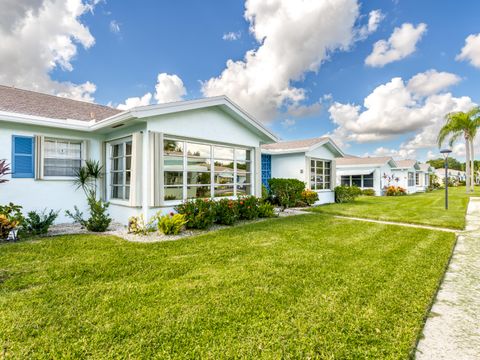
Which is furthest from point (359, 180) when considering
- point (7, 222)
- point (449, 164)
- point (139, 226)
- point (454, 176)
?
point (449, 164)

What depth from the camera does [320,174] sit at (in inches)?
763

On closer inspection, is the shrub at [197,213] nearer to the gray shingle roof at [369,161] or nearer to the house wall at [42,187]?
the house wall at [42,187]

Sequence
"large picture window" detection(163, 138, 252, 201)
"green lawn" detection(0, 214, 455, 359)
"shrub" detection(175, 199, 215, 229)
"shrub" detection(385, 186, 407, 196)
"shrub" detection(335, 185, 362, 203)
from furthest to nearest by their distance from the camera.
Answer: "shrub" detection(385, 186, 407, 196)
"shrub" detection(335, 185, 362, 203)
"large picture window" detection(163, 138, 252, 201)
"shrub" detection(175, 199, 215, 229)
"green lawn" detection(0, 214, 455, 359)

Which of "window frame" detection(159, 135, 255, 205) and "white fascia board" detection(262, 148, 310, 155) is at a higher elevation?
"white fascia board" detection(262, 148, 310, 155)

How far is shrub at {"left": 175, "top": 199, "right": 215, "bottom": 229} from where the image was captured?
911cm

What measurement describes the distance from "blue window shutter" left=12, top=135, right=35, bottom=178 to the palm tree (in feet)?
128

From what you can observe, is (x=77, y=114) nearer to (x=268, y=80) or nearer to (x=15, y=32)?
(x=15, y=32)

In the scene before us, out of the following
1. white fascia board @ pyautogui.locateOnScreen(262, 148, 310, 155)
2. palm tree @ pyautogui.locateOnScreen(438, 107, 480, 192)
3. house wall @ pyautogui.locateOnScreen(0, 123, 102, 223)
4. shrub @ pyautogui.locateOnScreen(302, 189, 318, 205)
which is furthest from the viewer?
palm tree @ pyautogui.locateOnScreen(438, 107, 480, 192)

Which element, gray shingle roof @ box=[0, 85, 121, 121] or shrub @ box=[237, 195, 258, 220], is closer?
gray shingle roof @ box=[0, 85, 121, 121]

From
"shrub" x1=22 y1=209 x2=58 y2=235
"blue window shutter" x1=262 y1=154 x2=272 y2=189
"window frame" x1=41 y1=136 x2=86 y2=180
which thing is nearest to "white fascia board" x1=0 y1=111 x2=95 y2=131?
"window frame" x1=41 y1=136 x2=86 y2=180

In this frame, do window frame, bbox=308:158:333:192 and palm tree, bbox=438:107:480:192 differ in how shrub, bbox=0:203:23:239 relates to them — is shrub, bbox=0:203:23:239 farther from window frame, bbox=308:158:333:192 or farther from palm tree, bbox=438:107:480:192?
palm tree, bbox=438:107:480:192

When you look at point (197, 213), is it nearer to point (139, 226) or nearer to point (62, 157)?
point (139, 226)

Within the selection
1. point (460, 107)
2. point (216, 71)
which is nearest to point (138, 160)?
point (216, 71)

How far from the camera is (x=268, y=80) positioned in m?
18.7
